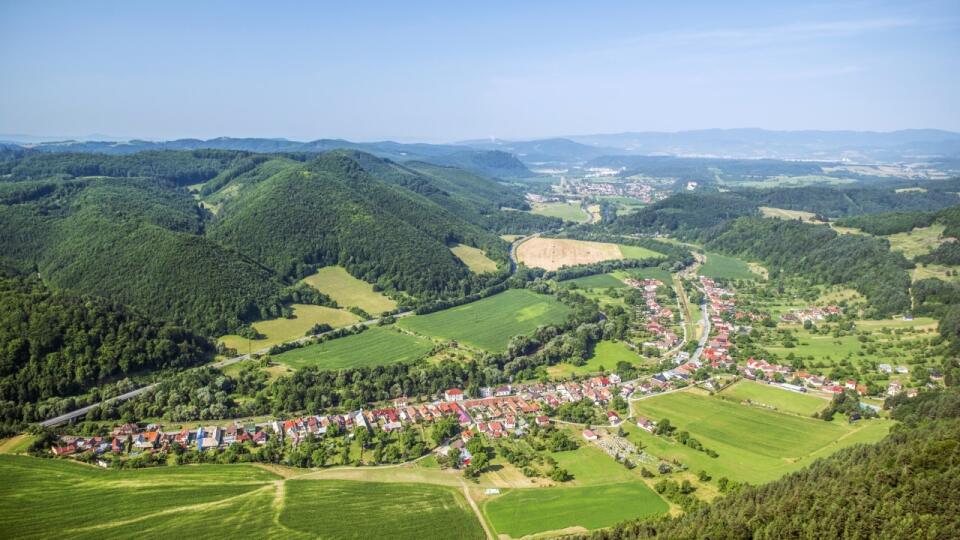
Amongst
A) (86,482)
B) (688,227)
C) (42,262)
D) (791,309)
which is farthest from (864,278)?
(42,262)

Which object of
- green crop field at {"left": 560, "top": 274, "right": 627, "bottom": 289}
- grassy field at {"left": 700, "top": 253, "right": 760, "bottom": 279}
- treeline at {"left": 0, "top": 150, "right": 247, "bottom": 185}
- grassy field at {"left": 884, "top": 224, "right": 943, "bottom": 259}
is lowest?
green crop field at {"left": 560, "top": 274, "right": 627, "bottom": 289}

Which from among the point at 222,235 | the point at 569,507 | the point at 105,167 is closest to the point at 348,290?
the point at 222,235

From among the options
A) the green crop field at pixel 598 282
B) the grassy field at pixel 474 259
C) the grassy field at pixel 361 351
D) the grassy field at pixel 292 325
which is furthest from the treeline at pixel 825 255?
the grassy field at pixel 292 325

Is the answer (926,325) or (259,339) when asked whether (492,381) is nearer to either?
(259,339)

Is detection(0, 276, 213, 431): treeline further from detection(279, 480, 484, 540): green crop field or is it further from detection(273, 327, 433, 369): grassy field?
detection(279, 480, 484, 540): green crop field

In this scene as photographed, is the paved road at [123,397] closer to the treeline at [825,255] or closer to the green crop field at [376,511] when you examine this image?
the green crop field at [376,511]

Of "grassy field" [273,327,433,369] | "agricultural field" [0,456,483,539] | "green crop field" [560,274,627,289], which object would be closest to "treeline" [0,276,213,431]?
"grassy field" [273,327,433,369]
